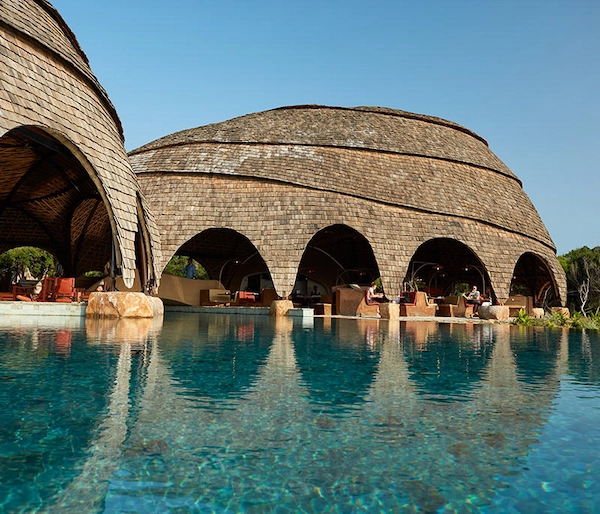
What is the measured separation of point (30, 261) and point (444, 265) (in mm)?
34704

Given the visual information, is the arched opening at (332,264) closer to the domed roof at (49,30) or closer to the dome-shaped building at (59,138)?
the dome-shaped building at (59,138)

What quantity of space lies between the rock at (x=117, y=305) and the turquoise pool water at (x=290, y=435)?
273 inches

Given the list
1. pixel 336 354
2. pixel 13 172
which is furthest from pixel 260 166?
pixel 336 354

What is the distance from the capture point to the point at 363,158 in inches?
949

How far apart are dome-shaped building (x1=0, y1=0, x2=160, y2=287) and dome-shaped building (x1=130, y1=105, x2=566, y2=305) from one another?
3412mm

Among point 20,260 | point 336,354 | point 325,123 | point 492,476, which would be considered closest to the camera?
point 492,476

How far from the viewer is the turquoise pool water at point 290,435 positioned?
9.32 ft

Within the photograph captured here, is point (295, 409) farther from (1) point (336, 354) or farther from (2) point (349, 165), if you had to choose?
(2) point (349, 165)

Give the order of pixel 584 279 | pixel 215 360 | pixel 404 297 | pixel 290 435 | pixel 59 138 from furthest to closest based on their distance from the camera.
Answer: pixel 584 279, pixel 404 297, pixel 59 138, pixel 215 360, pixel 290 435

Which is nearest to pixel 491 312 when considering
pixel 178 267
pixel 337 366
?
pixel 337 366

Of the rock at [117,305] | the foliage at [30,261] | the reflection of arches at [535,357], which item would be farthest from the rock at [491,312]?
the foliage at [30,261]

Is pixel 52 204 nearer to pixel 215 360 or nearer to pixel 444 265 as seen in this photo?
pixel 215 360

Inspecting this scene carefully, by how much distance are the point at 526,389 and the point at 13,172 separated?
19.1 metres

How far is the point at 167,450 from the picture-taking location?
11.2 feet
